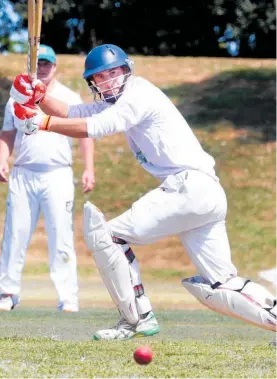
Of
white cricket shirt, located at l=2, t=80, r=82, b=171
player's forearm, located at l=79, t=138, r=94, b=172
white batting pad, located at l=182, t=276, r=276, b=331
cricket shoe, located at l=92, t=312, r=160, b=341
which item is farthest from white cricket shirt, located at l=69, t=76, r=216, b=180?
player's forearm, located at l=79, t=138, r=94, b=172

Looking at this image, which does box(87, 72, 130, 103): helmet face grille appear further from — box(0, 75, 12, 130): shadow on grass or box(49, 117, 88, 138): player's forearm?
box(0, 75, 12, 130): shadow on grass

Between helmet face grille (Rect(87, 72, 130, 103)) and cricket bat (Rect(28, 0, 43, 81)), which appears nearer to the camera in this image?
cricket bat (Rect(28, 0, 43, 81))

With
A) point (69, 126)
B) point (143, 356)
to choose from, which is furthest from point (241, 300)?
point (69, 126)

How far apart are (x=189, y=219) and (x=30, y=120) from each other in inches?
43.6

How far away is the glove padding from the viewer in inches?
262

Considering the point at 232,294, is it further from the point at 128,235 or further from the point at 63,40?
the point at 63,40

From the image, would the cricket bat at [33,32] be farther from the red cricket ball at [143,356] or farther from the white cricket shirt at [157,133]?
the red cricket ball at [143,356]

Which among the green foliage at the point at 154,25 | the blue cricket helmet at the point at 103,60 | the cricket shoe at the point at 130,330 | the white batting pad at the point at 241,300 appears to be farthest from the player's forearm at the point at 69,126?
the green foliage at the point at 154,25

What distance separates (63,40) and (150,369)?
2749cm

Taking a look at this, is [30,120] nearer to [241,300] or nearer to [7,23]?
[241,300]

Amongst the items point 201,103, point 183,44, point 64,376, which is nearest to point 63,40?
point 183,44

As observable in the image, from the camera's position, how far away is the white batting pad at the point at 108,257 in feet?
22.0

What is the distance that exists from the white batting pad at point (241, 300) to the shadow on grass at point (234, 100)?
15665mm

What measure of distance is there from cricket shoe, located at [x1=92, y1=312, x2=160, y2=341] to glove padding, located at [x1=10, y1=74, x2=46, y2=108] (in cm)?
149
